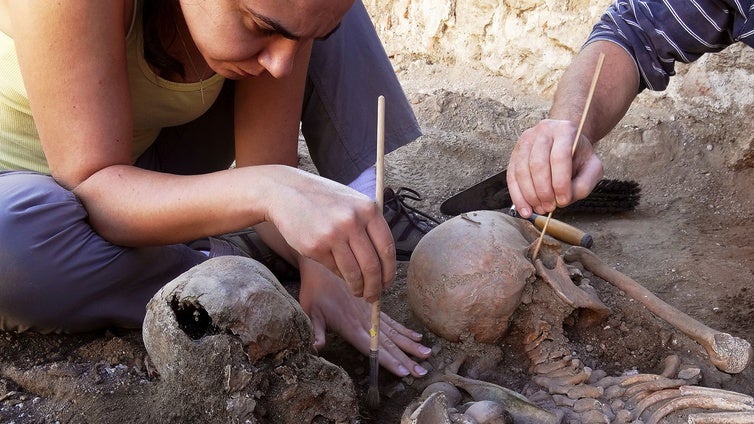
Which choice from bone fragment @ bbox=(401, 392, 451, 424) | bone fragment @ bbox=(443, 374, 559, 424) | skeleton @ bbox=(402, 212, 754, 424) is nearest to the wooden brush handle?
skeleton @ bbox=(402, 212, 754, 424)

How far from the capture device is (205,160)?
2.43 m

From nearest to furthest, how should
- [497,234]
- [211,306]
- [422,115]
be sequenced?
[211,306] < [497,234] < [422,115]

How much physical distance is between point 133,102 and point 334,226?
0.89m

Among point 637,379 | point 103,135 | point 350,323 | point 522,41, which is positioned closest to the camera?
point 103,135

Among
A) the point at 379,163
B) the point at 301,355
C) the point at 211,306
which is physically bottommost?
the point at 301,355

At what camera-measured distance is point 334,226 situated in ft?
4.55

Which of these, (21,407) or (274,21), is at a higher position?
(274,21)

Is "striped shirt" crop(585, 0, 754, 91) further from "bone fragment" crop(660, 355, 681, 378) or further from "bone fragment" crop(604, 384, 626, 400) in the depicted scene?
"bone fragment" crop(604, 384, 626, 400)

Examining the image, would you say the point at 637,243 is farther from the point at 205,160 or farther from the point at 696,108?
the point at 205,160

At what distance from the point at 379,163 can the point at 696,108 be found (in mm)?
2560

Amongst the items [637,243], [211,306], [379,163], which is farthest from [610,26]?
[211,306]

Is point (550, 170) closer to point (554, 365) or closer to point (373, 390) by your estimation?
point (554, 365)

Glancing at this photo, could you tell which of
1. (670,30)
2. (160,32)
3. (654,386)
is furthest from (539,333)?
(160,32)

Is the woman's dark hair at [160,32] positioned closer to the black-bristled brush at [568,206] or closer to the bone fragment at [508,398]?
the bone fragment at [508,398]
